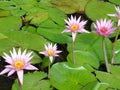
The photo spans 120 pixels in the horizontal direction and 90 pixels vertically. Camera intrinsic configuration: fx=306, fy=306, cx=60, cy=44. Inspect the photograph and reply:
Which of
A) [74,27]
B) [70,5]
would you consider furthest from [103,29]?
[70,5]

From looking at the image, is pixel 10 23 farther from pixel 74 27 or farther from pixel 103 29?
pixel 103 29

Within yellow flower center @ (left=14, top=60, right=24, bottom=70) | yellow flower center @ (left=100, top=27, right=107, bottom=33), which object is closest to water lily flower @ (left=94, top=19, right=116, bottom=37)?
yellow flower center @ (left=100, top=27, right=107, bottom=33)

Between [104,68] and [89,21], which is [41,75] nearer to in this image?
[104,68]

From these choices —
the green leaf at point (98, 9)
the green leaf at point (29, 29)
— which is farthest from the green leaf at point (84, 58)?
the green leaf at point (98, 9)

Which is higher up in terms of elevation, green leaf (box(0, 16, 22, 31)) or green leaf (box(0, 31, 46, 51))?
green leaf (box(0, 16, 22, 31))

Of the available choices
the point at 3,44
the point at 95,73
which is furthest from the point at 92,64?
the point at 3,44

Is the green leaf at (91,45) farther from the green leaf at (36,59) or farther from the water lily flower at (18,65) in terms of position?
the water lily flower at (18,65)

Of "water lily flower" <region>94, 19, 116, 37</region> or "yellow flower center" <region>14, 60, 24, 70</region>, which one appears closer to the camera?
"yellow flower center" <region>14, 60, 24, 70</region>

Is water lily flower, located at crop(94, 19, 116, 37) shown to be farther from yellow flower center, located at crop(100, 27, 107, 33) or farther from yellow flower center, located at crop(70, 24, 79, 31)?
yellow flower center, located at crop(70, 24, 79, 31)
